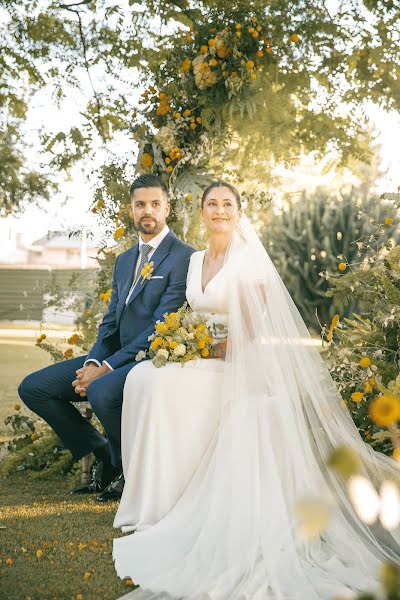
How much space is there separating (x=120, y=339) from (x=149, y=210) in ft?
2.82

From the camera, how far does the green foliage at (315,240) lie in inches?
786

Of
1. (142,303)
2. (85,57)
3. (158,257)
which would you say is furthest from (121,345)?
(85,57)

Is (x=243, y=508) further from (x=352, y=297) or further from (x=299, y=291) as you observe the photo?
(x=299, y=291)

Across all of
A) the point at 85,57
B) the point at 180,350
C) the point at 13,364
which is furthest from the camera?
the point at 13,364

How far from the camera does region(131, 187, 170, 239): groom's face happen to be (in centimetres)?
489

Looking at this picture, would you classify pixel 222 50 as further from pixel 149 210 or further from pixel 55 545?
pixel 55 545

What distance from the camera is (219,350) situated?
4.23m

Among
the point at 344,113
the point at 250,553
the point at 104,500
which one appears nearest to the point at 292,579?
the point at 250,553

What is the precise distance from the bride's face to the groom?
1.46ft

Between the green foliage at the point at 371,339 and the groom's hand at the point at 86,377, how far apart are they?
Result: 4.51 feet

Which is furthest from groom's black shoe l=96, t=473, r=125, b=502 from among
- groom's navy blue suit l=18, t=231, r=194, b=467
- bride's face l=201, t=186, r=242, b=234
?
bride's face l=201, t=186, r=242, b=234

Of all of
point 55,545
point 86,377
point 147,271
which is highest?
point 147,271

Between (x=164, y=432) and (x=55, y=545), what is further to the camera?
(x=164, y=432)

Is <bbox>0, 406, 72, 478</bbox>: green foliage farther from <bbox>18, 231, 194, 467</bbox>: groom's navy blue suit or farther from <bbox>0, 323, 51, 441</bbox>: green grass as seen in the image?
<bbox>0, 323, 51, 441</bbox>: green grass
